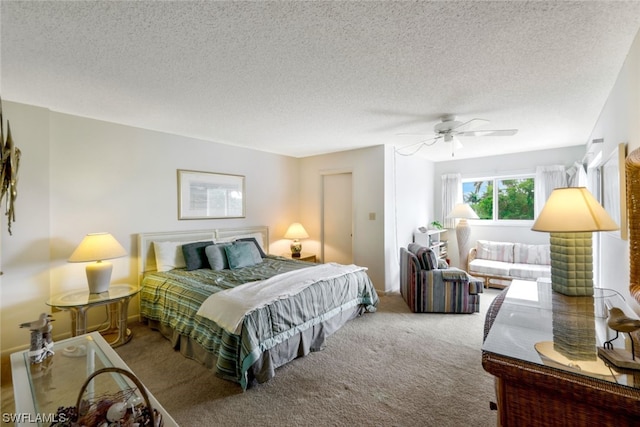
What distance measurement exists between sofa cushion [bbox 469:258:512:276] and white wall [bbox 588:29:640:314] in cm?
171

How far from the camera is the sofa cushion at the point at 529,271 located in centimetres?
434

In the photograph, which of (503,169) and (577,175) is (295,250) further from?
(577,175)

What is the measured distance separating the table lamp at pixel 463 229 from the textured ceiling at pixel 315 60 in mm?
2125

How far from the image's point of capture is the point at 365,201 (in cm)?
477

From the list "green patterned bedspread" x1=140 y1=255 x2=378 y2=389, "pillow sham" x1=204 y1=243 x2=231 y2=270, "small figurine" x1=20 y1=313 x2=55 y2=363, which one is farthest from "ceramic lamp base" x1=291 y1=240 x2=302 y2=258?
"small figurine" x1=20 y1=313 x2=55 y2=363

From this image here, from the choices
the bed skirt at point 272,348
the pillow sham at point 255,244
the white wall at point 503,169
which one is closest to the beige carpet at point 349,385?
the bed skirt at point 272,348

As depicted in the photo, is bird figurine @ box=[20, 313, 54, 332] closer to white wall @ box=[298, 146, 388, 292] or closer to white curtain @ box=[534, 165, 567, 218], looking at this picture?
white wall @ box=[298, 146, 388, 292]

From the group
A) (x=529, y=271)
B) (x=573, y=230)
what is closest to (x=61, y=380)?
(x=573, y=230)

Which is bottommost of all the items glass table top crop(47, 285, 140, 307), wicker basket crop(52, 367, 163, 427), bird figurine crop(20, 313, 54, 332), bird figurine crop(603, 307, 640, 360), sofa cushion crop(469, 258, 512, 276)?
sofa cushion crop(469, 258, 512, 276)

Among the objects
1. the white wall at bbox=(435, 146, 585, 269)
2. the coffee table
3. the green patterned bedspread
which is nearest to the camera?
the coffee table

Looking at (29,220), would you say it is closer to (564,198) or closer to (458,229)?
(564,198)

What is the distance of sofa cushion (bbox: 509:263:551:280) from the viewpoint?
4345mm

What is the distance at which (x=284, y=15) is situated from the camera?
5.04 feet

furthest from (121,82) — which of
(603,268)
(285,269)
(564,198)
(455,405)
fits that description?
(603,268)
